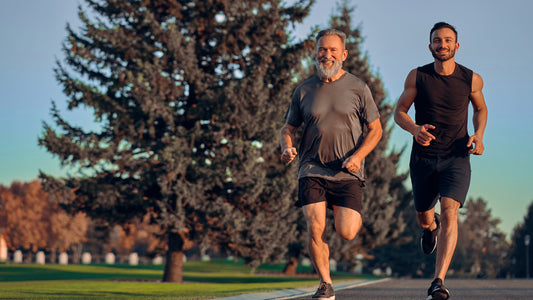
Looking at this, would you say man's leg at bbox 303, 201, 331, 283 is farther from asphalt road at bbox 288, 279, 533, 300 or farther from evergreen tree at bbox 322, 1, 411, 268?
evergreen tree at bbox 322, 1, 411, 268

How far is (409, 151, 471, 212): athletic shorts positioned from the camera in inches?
257

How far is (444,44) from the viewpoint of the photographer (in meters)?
6.53


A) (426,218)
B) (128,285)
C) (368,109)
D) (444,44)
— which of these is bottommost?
(128,285)

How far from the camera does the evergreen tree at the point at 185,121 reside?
766 inches

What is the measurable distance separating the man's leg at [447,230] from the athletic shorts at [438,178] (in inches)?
3.0

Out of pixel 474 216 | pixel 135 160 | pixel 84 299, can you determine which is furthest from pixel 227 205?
pixel 474 216

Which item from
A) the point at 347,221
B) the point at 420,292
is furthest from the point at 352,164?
the point at 420,292

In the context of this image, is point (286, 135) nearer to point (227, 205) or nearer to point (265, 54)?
point (227, 205)

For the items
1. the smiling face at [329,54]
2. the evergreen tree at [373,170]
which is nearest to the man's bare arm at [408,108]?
the smiling face at [329,54]

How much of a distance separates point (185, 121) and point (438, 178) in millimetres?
14793

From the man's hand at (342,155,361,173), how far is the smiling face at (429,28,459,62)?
170 centimetres

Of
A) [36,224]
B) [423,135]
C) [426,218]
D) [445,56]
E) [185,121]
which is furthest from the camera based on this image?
[36,224]

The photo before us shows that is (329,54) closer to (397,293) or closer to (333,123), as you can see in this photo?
(333,123)

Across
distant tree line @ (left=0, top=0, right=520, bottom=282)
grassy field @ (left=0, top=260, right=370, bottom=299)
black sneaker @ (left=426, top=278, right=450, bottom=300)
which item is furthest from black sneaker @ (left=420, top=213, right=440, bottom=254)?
distant tree line @ (left=0, top=0, right=520, bottom=282)
